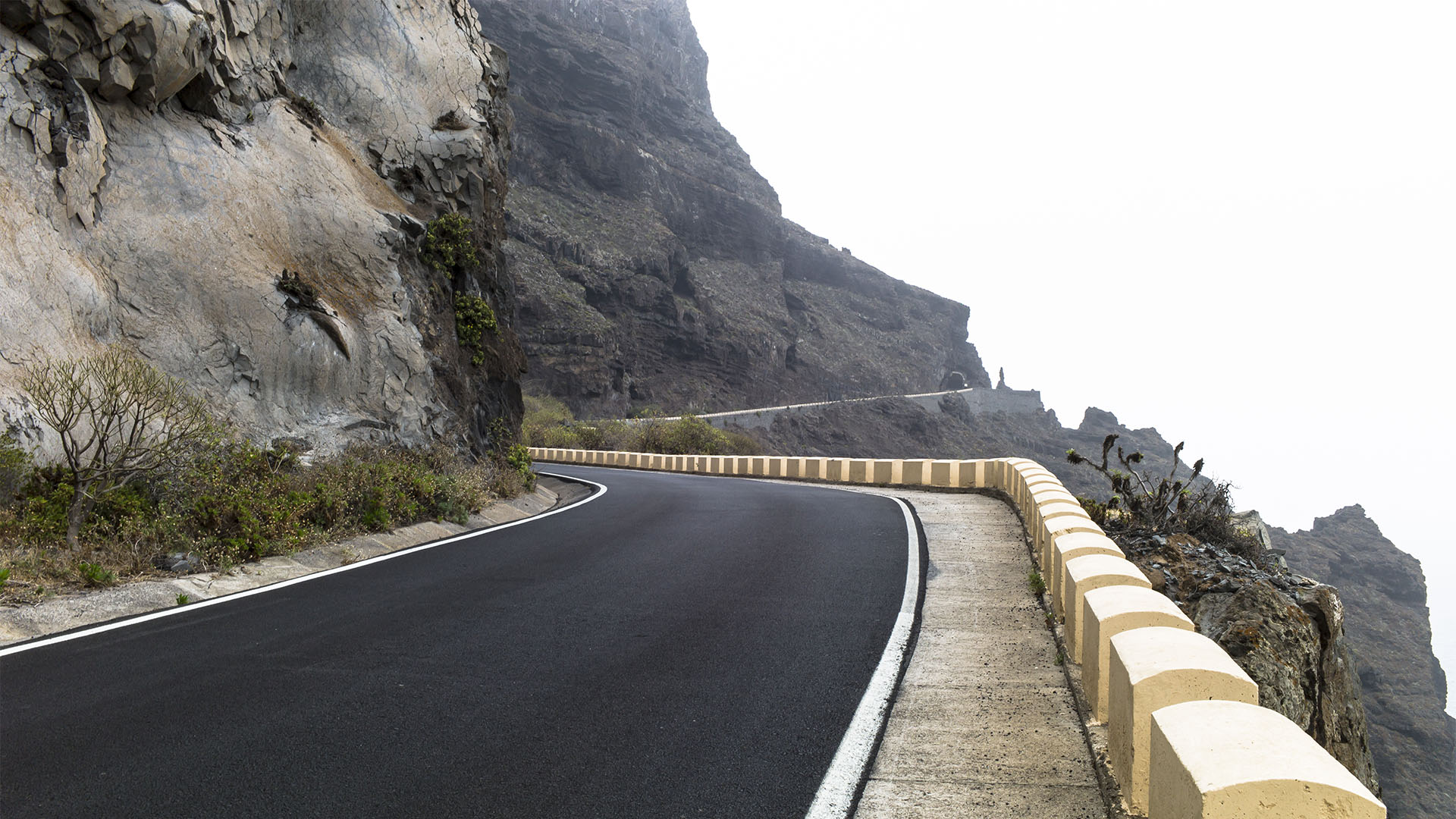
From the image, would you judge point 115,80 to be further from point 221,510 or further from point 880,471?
point 880,471

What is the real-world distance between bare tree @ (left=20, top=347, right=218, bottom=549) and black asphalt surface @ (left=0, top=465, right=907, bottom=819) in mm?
2353

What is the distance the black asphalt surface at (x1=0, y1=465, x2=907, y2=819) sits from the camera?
393cm

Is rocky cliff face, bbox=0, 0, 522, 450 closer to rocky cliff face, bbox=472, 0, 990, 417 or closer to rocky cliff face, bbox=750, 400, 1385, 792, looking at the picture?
rocky cliff face, bbox=750, 400, 1385, 792

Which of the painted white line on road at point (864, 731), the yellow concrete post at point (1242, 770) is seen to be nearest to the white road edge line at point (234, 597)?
the painted white line on road at point (864, 731)

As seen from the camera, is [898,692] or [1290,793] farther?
[898,692]

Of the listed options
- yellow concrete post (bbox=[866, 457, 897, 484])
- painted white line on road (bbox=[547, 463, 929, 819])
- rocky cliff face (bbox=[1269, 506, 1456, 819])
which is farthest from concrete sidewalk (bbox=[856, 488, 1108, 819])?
rocky cliff face (bbox=[1269, 506, 1456, 819])

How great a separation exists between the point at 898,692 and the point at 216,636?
16.1ft

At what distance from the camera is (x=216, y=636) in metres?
6.70

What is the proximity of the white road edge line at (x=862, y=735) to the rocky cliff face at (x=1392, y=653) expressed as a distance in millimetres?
22386

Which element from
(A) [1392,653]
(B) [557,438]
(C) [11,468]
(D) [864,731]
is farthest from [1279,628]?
(A) [1392,653]

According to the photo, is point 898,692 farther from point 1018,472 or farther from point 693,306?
point 693,306

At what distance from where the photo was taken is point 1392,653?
60.6m

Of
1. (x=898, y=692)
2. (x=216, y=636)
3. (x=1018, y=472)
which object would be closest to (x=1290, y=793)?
(x=898, y=692)

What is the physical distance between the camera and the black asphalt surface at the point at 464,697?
12.9 ft
